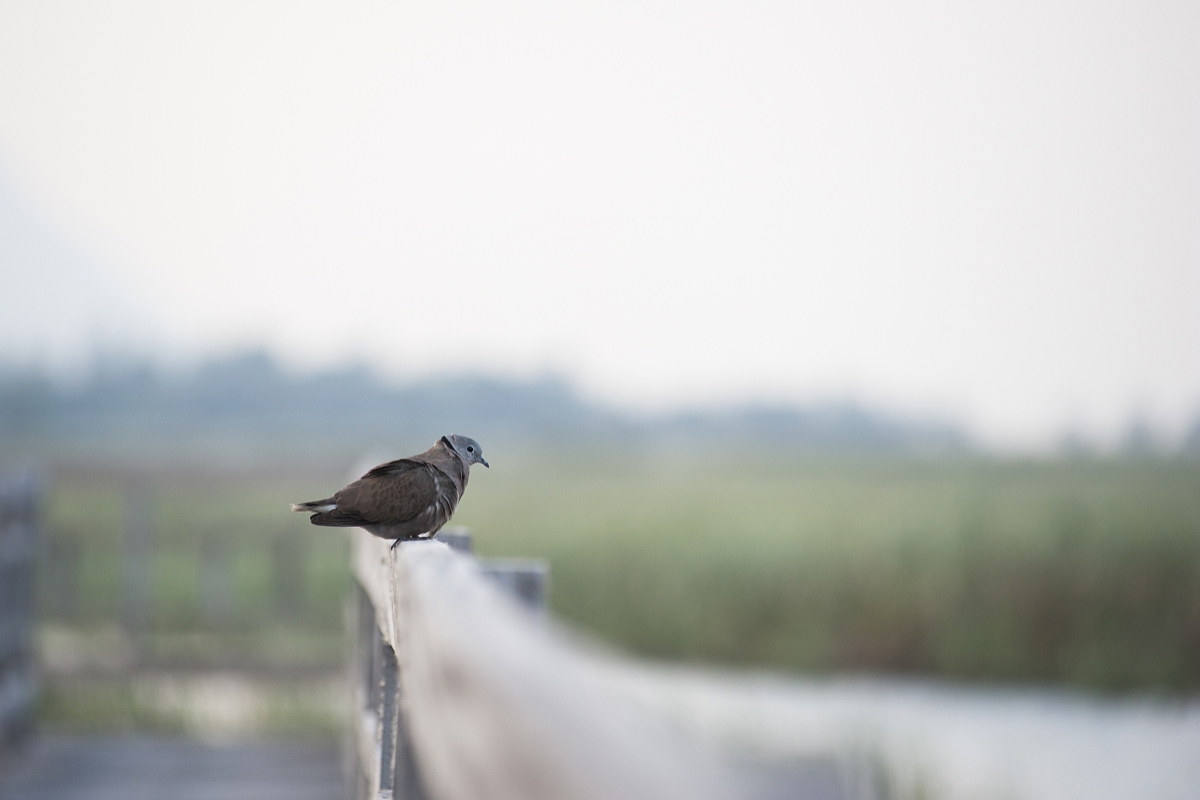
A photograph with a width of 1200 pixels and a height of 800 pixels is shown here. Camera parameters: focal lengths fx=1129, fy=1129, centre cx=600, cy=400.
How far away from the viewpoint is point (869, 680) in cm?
1102

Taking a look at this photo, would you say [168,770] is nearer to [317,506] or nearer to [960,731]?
[317,506]

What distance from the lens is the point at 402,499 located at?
2.05 m

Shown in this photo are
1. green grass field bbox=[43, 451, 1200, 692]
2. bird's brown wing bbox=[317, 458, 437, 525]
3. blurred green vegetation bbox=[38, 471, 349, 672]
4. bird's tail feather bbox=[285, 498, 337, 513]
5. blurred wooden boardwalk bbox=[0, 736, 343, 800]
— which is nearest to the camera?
bird's brown wing bbox=[317, 458, 437, 525]

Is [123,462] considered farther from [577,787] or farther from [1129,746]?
[1129,746]

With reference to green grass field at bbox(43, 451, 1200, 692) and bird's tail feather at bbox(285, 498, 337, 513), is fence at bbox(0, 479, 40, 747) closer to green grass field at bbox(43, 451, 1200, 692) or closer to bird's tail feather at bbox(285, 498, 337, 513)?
green grass field at bbox(43, 451, 1200, 692)

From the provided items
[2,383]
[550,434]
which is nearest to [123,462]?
[550,434]

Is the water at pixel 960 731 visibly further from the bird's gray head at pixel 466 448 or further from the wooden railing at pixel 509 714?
the wooden railing at pixel 509 714

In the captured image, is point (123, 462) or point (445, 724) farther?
point (123, 462)

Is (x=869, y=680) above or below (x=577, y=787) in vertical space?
below

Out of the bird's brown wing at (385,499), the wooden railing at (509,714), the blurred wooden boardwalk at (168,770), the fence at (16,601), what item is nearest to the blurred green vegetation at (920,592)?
the blurred wooden boardwalk at (168,770)

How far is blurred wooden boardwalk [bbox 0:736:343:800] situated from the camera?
5270 mm

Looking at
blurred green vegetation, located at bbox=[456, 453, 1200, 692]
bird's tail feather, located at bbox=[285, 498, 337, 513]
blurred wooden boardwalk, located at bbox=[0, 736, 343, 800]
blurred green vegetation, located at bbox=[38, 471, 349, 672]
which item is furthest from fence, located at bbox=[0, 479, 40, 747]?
blurred green vegetation, located at bbox=[456, 453, 1200, 692]

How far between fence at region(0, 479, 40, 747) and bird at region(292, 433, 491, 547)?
434 cm

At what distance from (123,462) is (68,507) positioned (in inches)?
555
